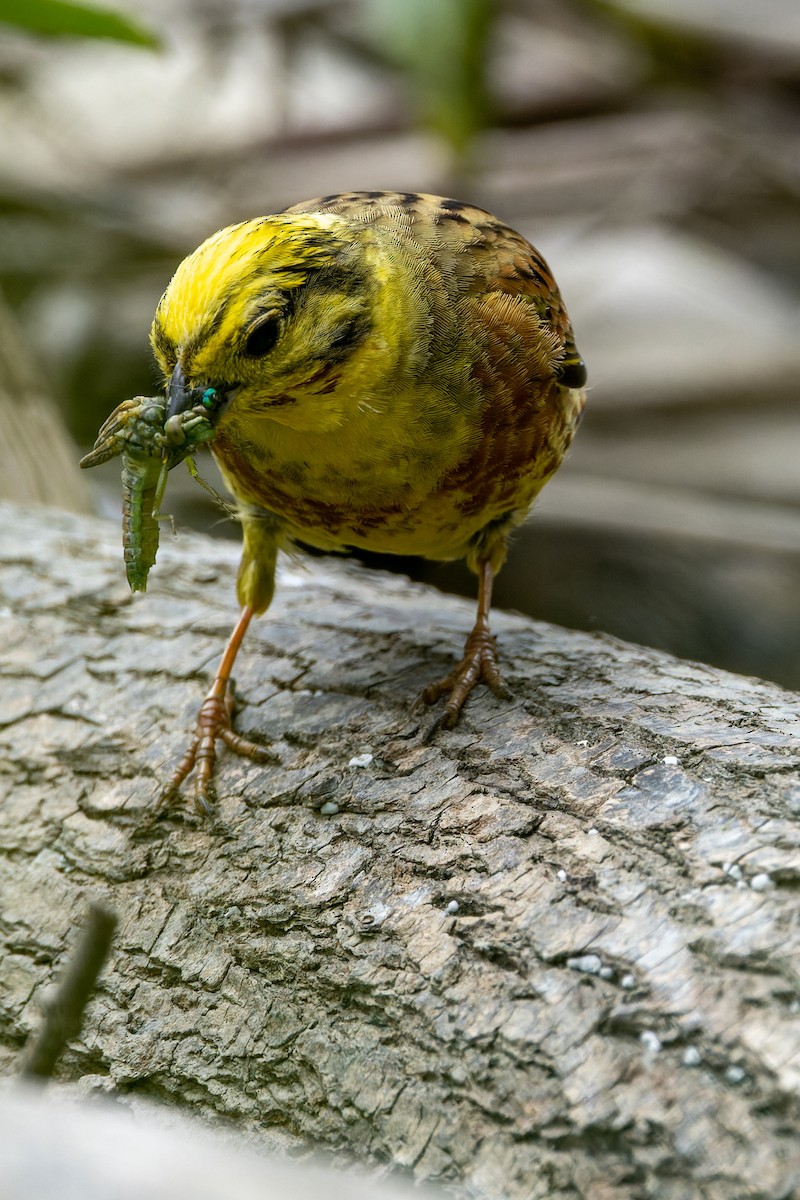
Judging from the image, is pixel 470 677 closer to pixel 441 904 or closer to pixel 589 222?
pixel 441 904

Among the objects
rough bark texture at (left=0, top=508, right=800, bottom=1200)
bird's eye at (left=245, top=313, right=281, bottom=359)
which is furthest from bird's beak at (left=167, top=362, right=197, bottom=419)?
rough bark texture at (left=0, top=508, right=800, bottom=1200)

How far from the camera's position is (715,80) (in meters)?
8.25

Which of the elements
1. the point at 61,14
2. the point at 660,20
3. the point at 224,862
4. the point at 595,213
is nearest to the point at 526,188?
the point at 595,213

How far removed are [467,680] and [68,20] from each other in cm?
246

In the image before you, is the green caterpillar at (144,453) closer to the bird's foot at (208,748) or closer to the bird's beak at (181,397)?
the bird's beak at (181,397)

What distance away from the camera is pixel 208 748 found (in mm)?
3191

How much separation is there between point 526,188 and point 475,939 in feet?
23.3

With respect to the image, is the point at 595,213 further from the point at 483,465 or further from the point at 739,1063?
the point at 739,1063

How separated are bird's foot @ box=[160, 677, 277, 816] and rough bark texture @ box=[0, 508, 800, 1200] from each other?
4cm

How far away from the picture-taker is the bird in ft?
8.99

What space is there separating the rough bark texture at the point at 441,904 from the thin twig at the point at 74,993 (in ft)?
2.61

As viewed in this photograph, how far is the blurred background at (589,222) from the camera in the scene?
720 cm

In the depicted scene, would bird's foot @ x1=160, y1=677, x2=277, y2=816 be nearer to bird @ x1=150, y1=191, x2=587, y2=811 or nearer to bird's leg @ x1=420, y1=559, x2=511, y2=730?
bird @ x1=150, y1=191, x2=587, y2=811

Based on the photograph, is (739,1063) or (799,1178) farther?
(739,1063)
